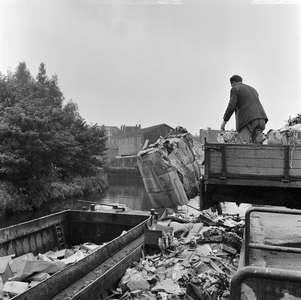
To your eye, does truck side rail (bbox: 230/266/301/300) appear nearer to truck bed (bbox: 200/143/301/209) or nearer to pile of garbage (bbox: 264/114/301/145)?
truck bed (bbox: 200/143/301/209)

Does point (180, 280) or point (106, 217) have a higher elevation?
point (106, 217)

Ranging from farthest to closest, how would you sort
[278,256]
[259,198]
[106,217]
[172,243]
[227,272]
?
[106,217] → [172,243] → [227,272] → [259,198] → [278,256]

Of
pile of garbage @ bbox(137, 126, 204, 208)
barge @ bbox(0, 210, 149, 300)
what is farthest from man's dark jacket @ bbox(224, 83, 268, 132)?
pile of garbage @ bbox(137, 126, 204, 208)

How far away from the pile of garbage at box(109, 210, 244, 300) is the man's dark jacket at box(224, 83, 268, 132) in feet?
7.30

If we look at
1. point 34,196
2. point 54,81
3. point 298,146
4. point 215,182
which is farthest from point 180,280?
point 54,81

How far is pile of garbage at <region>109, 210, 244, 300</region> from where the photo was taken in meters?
4.55

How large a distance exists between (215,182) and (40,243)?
14.5 ft

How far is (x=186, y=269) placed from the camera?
5246 mm

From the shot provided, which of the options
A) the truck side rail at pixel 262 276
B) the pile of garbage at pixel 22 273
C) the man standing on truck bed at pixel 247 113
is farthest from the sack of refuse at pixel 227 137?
the truck side rail at pixel 262 276

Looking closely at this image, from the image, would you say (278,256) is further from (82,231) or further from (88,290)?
(82,231)

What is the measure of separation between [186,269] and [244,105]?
9.58 ft

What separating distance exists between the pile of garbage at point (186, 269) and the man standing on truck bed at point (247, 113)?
1952 millimetres

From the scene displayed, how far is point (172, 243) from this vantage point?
6.33m

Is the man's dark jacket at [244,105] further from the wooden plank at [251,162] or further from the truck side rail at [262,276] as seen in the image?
the truck side rail at [262,276]
